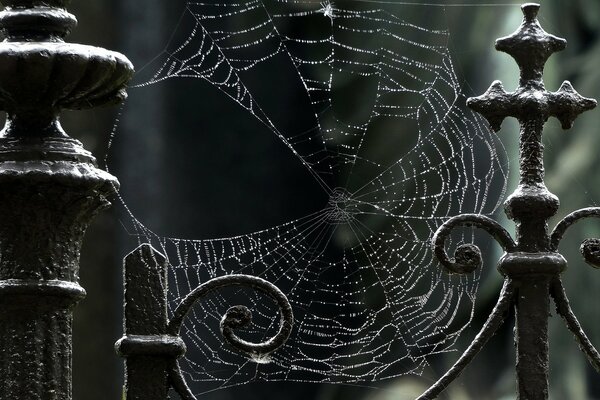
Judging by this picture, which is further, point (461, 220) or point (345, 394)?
point (345, 394)

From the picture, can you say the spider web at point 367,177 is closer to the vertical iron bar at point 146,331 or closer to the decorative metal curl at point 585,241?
the decorative metal curl at point 585,241

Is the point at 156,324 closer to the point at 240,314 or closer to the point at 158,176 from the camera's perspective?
the point at 240,314

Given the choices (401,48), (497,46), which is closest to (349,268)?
(401,48)

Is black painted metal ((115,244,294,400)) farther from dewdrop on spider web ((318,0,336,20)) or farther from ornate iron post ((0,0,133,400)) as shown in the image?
dewdrop on spider web ((318,0,336,20))

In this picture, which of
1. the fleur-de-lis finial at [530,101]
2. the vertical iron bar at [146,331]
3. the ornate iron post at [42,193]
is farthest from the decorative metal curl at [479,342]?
the ornate iron post at [42,193]

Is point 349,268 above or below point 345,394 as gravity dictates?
above

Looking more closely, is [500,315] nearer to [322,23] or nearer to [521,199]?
[521,199]

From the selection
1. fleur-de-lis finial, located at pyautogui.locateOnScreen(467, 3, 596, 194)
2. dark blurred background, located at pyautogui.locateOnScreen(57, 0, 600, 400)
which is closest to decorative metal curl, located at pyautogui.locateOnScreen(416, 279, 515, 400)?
fleur-de-lis finial, located at pyautogui.locateOnScreen(467, 3, 596, 194)
